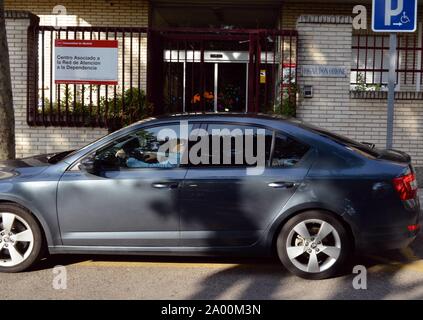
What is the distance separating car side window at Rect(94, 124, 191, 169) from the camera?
4.95 metres

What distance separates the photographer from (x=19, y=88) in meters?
9.77

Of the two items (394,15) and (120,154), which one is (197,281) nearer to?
(120,154)

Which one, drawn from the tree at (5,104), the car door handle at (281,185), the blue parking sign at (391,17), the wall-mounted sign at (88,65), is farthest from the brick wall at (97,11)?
the car door handle at (281,185)

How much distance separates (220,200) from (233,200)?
11 cm

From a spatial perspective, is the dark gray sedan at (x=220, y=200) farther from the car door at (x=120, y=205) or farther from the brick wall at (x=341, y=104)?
the brick wall at (x=341, y=104)

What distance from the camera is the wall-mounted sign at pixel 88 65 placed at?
961cm

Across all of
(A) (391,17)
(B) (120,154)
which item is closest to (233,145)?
(B) (120,154)

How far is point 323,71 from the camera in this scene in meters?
9.73

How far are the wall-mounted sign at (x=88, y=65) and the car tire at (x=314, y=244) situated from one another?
19.0 feet

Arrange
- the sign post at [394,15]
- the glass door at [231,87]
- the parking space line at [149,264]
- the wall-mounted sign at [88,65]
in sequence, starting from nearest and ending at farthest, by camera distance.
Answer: the parking space line at [149,264], the sign post at [394,15], the wall-mounted sign at [88,65], the glass door at [231,87]

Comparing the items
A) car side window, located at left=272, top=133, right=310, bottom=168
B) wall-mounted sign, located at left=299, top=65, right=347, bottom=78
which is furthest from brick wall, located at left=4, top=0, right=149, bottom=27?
car side window, located at left=272, top=133, right=310, bottom=168

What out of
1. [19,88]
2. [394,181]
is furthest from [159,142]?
[19,88]

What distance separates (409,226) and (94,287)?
282cm

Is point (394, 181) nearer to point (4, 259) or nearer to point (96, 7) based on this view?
point (4, 259)
